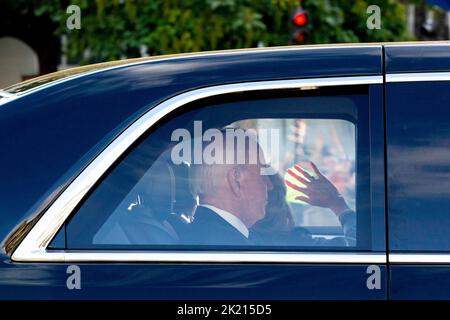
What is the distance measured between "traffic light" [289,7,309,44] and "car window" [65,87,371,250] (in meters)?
8.84

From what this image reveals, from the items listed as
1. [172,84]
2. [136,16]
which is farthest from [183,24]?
[172,84]

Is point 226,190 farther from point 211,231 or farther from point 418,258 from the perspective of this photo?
point 418,258

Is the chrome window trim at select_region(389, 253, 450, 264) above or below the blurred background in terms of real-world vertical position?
below

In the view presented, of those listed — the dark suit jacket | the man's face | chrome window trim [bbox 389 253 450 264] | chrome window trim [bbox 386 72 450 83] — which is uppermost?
chrome window trim [bbox 386 72 450 83]

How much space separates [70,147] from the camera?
2615mm

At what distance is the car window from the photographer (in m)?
2.62

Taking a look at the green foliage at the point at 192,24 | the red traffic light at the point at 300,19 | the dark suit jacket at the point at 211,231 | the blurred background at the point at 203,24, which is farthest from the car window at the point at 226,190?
the red traffic light at the point at 300,19

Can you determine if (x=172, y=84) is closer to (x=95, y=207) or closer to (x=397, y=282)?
(x=95, y=207)

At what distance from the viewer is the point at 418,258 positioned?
8.34ft

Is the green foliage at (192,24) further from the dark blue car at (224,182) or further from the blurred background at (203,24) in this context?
the dark blue car at (224,182)

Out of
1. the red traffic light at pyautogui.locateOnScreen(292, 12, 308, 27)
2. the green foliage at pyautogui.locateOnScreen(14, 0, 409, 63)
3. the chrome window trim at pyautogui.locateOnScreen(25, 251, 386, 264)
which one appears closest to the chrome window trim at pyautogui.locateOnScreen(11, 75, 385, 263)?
the chrome window trim at pyautogui.locateOnScreen(25, 251, 386, 264)

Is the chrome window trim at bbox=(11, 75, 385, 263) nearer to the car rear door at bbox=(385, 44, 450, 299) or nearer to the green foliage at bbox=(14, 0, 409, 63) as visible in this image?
the car rear door at bbox=(385, 44, 450, 299)

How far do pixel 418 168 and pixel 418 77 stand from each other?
0.73 ft

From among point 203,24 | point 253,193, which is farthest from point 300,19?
point 253,193
